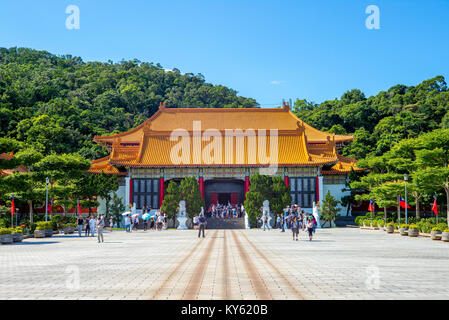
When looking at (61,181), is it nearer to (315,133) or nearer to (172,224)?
(172,224)

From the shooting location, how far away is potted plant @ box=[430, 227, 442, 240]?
25219mm

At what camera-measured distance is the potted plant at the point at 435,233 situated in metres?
25.2

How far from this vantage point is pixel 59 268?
13211 millimetres

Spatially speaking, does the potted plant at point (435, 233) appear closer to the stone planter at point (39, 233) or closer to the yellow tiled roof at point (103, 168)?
the stone planter at point (39, 233)

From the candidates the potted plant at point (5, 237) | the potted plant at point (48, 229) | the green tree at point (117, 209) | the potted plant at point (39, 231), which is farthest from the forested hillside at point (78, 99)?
the potted plant at point (5, 237)

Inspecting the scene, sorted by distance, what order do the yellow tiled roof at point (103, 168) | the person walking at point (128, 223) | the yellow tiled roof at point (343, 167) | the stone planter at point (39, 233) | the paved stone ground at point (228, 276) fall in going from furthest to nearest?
the yellow tiled roof at point (103, 168) < the yellow tiled roof at point (343, 167) < the person walking at point (128, 223) < the stone planter at point (39, 233) < the paved stone ground at point (228, 276)

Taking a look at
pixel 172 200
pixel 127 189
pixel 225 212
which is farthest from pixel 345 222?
pixel 127 189

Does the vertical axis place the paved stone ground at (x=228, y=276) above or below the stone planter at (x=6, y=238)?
above

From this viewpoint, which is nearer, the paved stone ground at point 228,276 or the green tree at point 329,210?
the paved stone ground at point 228,276

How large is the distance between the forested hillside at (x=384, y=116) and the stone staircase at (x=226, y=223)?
944 inches

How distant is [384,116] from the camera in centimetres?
7388

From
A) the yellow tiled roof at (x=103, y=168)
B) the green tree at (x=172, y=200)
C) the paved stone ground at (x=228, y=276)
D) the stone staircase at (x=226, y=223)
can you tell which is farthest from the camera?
the yellow tiled roof at (x=103, y=168)

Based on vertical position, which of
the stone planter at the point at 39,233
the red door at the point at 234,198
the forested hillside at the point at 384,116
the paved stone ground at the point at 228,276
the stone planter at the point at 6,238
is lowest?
the stone planter at the point at 39,233

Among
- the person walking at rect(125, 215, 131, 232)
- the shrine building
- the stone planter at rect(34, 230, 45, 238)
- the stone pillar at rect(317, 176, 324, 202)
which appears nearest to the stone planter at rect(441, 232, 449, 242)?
the shrine building
